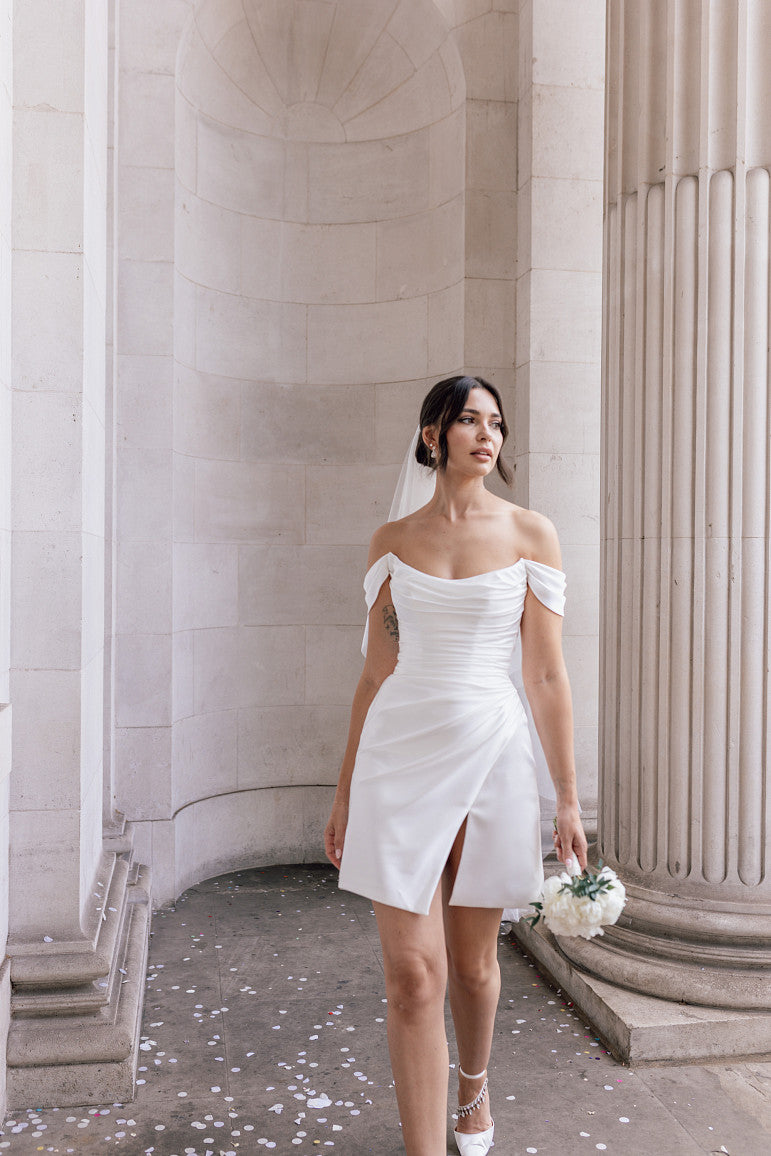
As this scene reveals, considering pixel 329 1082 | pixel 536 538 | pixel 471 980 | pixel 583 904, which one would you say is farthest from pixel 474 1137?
pixel 536 538

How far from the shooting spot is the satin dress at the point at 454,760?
8.75ft

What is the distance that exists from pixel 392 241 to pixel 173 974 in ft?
14.3

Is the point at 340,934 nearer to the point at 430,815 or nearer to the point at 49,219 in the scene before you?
the point at 430,815

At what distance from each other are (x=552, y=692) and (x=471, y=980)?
0.87 meters

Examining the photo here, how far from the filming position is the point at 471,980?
9.19 ft

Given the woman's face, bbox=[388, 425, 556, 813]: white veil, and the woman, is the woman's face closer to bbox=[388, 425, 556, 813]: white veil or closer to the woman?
the woman

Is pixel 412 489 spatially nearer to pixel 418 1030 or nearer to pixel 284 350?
pixel 418 1030

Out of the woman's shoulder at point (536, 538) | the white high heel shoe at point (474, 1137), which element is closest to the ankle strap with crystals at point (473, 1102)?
the white high heel shoe at point (474, 1137)

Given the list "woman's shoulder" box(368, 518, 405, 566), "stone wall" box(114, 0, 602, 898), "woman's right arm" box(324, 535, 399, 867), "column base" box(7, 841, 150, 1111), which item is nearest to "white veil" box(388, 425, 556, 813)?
"woman's shoulder" box(368, 518, 405, 566)

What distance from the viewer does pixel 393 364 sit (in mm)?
5988

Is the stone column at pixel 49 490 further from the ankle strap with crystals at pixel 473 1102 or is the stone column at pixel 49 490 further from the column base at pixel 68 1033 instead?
the ankle strap with crystals at pixel 473 1102

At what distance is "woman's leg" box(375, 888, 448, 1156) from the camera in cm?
254

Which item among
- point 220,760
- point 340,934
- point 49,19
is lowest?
point 340,934

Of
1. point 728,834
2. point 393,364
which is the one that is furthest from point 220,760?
point 728,834
